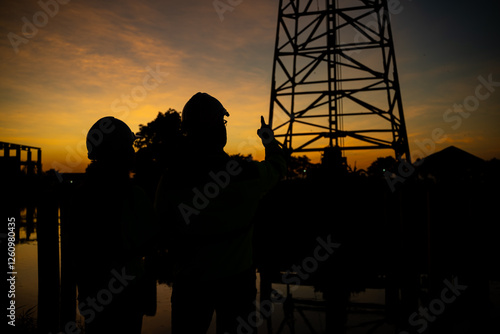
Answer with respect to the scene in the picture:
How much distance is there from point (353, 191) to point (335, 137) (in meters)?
7.11

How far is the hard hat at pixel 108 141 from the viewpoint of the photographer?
1889 millimetres

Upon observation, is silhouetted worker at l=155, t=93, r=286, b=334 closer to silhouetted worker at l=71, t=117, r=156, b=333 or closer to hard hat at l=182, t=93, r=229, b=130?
hard hat at l=182, t=93, r=229, b=130

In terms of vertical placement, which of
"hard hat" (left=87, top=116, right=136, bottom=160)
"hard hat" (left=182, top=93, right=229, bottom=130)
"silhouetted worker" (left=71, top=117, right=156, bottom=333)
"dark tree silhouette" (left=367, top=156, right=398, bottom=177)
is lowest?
"silhouetted worker" (left=71, top=117, right=156, bottom=333)

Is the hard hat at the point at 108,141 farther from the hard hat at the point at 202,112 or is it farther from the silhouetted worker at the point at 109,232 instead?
the hard hat at the point at 202,112

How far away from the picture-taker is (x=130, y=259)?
197 cm

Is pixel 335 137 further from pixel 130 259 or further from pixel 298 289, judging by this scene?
pixel 130 259

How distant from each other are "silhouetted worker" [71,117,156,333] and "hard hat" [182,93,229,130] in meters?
0.41

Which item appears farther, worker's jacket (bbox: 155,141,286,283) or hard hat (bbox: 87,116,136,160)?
hard hat (bbox: 87,116,136,160)

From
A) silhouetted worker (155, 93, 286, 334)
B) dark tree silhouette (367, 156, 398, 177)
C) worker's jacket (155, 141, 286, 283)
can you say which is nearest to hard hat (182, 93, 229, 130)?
silhouetted worker (155, 93, 286, 334)

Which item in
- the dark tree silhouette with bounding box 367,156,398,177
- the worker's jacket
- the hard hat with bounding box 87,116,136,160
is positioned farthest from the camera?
the dark tree silhouette with bounding box 367,156,398,177

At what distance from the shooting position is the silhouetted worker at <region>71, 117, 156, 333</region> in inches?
72.9

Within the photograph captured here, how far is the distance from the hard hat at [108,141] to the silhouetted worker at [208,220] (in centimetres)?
32

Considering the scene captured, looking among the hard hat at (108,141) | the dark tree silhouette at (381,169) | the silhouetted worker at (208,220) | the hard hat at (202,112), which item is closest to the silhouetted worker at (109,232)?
the hard hat at (108,141)

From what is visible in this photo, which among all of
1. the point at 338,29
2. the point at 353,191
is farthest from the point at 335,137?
the point at 353,191
